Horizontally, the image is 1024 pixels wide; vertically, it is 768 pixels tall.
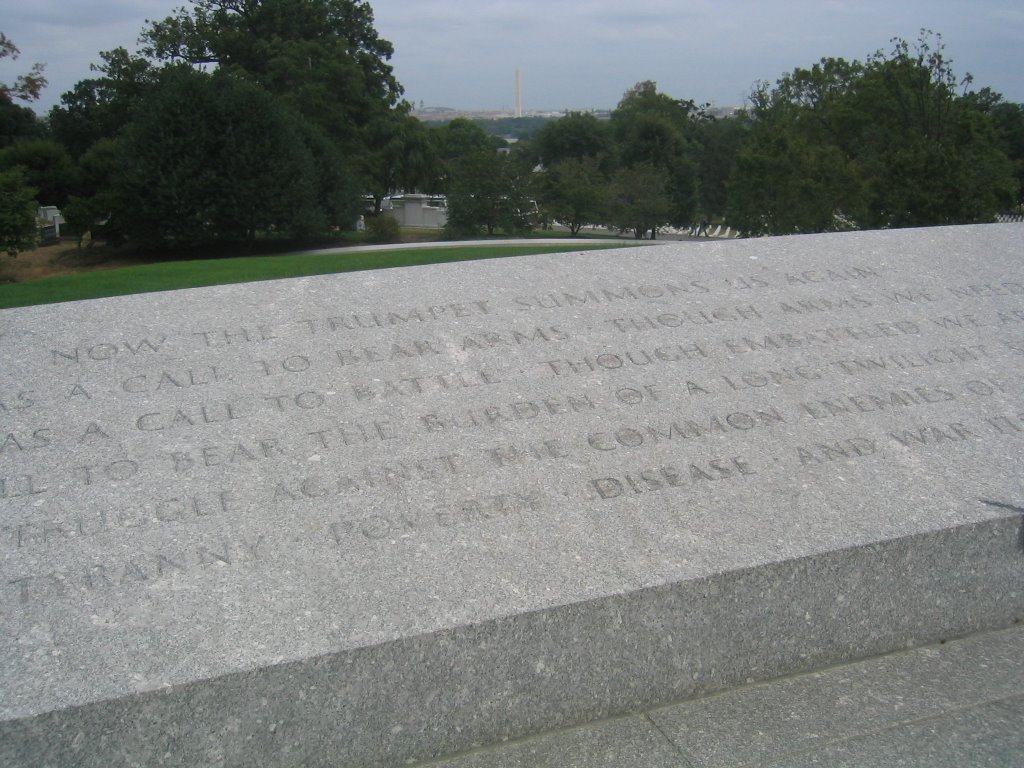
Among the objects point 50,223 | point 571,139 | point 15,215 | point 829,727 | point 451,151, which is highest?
point 571,139

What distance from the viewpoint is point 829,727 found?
2785mm

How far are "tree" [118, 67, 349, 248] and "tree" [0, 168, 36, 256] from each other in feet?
7.64

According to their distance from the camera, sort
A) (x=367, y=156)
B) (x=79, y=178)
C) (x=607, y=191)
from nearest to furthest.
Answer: (x=79, y=178) < (x=607, y=191) < (x=367, y=156)

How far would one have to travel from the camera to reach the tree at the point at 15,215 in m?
20.7

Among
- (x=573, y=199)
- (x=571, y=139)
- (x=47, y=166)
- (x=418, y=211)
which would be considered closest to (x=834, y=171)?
(x=573, y=199)

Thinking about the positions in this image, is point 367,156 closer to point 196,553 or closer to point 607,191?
point 607,191

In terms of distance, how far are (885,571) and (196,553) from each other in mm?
2300

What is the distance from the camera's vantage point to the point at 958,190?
61.9 feet

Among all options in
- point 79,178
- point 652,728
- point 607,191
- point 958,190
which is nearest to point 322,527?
point 652,728

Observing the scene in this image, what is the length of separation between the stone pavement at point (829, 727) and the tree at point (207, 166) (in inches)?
866

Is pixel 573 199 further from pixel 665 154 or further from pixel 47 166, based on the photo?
pixel 665 154

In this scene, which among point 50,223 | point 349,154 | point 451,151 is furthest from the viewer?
point 451,151

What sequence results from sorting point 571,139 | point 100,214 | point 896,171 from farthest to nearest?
1. point 571,139
2. point 100,214
3. point 896,171

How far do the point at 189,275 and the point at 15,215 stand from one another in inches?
469
